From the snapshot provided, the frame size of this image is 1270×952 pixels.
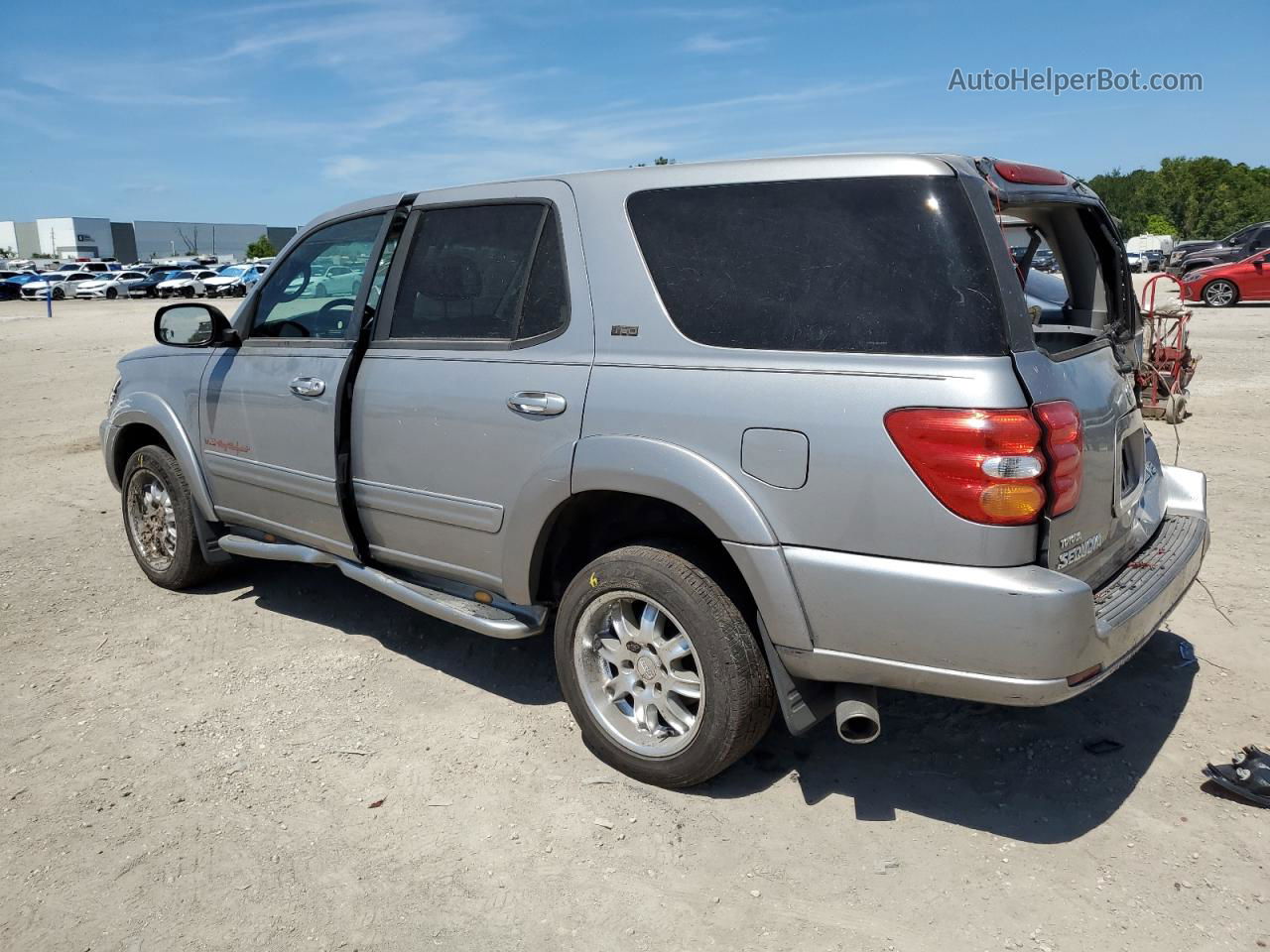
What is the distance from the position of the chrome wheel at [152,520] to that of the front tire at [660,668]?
2.85 metres

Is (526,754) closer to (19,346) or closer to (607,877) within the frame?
(607,877)

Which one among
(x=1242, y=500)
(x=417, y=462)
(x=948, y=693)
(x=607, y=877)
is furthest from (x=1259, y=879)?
(x=1242, y=500)

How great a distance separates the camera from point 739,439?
9.98 feet

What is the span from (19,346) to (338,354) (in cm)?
2071

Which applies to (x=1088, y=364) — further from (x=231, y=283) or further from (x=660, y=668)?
(x=231, y=283)

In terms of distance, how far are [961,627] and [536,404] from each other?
5.25 ft

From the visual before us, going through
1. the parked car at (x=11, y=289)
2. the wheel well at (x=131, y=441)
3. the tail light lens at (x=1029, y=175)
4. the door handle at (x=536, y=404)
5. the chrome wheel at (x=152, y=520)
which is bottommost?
the parked car at (x=11, y=289)

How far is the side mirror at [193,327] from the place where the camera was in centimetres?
486

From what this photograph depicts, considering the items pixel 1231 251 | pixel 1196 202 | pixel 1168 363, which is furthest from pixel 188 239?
pixel 1168 363

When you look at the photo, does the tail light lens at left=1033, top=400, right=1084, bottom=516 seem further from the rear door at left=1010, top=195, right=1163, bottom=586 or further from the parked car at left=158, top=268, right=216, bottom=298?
the parked car at left=158, top=268, right=216, bottom=298

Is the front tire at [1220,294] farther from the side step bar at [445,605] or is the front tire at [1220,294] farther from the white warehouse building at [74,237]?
the white warehouse building at [74,237]

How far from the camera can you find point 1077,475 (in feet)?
9.38

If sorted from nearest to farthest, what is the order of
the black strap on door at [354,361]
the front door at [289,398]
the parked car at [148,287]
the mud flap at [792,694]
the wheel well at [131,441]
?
1. the mud flap at [792,694]
2. the black strap on door at [354,361]
3. the front door at [289,398]
4. the wheel well at [131,441]
5. the parked car at [148,287]

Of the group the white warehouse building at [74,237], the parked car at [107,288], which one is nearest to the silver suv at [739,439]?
the parked car at [107,288]
